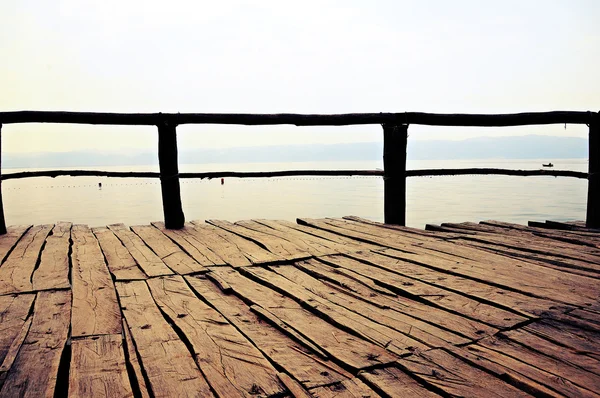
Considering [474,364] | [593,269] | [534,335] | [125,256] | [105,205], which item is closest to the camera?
[474,364]

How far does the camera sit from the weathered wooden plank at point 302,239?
4.07 m

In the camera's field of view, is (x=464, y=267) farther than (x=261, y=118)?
No

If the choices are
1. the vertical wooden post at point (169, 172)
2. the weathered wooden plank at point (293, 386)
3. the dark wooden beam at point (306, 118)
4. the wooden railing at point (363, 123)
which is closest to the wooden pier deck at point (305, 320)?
the weathered wooden plank at point (293, 386)

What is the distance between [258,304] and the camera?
8.68ft

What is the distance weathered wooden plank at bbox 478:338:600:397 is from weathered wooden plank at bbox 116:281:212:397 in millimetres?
1177

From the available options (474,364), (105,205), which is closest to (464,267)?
(474,364)

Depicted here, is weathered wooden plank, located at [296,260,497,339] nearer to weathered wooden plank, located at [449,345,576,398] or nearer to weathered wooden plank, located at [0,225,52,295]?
weathered wooden plank, located at [449,345,576,398]

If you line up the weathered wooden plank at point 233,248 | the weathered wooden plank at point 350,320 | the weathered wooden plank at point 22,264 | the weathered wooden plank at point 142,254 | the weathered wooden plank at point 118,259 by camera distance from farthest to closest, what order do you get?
the weathered wooden plank at point 233,248
the weathered wooden plank at point 142,254
the weathered wooden plank at point 118,259
the weathered wooden plank at point 22,264
the weathered wooden plank at point 350,320

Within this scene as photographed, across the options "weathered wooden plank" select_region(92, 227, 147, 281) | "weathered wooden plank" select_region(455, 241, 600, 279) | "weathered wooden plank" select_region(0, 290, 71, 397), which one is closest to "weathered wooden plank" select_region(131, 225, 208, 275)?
"weathered wooden plank" select_region(92, 227, 147, 281)

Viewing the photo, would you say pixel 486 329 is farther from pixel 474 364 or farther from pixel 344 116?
pixel 344 116

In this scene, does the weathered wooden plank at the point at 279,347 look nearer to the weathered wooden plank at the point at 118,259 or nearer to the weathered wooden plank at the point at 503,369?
the weathered wooden plank at the point at 503,369

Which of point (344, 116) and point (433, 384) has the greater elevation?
point (344, 116)

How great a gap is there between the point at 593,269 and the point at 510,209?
1860 cm

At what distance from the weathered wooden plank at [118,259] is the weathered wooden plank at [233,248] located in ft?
2.30
